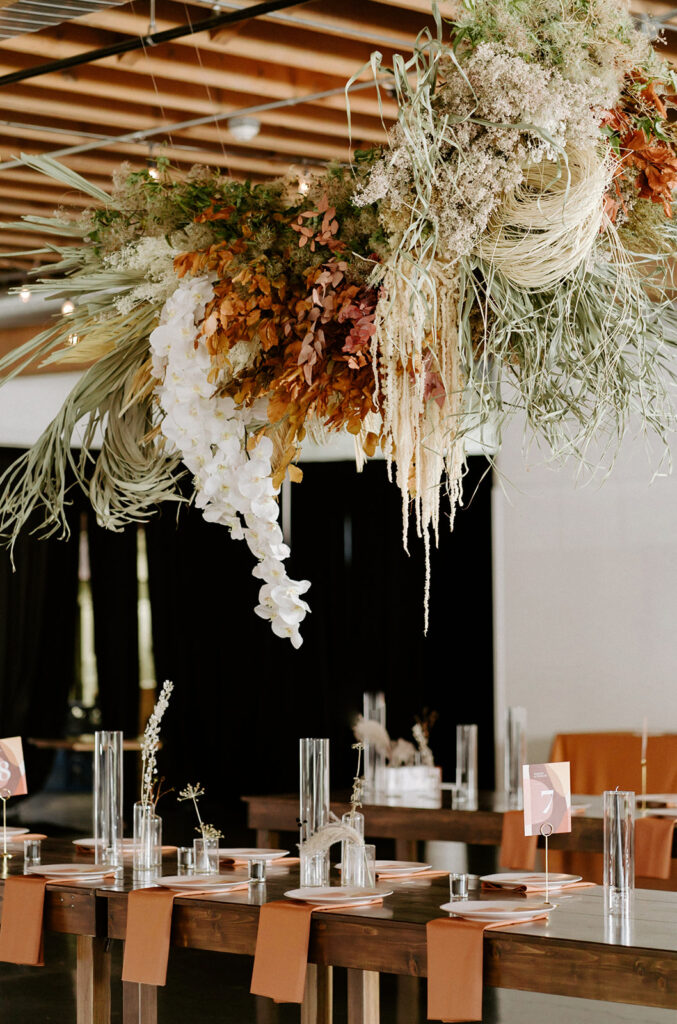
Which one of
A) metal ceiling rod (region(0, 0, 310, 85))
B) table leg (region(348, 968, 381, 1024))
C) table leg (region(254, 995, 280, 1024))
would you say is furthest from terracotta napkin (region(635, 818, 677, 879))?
metal ceiling rod (region(0, 0, 310, 85))

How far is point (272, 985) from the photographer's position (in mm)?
3236

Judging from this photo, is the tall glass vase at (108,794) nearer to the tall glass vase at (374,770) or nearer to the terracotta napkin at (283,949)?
the terracotta napkin at (283,949)

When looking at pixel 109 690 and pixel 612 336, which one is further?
pixel 109 690

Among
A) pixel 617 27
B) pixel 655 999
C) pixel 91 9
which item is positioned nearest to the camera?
pixel 617 27

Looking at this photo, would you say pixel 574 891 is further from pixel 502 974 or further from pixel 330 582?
pixel 330 582

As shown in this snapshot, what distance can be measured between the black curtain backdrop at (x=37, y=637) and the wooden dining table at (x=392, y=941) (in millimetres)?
4211

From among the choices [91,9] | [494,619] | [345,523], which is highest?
[91,9]

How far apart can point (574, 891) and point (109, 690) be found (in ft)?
17.3

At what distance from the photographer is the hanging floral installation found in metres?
1.96

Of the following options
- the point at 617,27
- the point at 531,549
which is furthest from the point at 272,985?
the point at 531,549

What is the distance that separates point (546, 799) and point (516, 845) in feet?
7.47

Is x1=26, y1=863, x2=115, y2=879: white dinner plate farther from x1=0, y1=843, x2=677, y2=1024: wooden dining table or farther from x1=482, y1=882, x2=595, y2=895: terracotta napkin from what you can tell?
x1=482, y1=882, x2=595, y2=895: terracotta napkin

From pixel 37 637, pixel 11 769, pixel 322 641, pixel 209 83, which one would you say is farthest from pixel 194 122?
pixel 322 641

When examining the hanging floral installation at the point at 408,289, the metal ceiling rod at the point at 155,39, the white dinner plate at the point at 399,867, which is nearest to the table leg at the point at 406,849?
the white dinner plate at the point at 399,867
